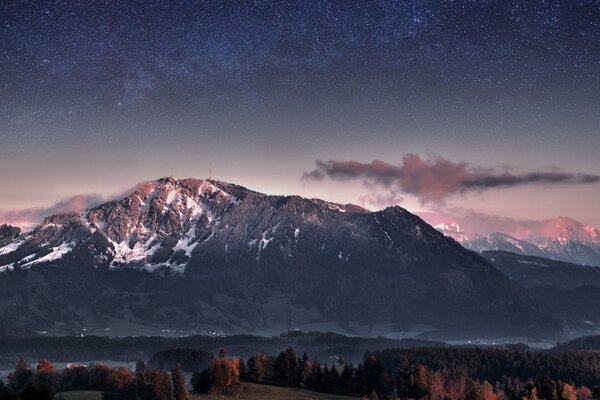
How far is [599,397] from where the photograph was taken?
183 meters
